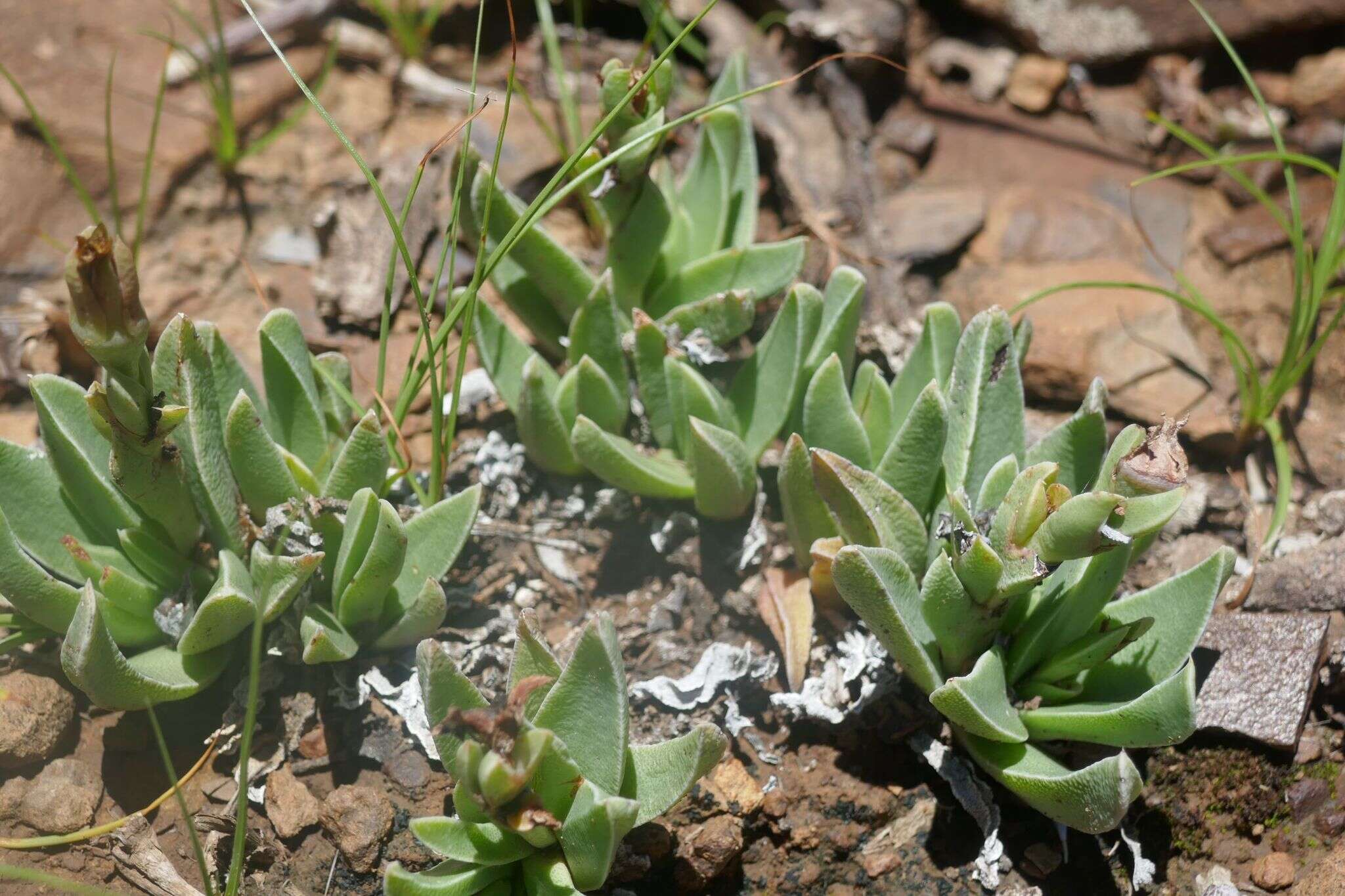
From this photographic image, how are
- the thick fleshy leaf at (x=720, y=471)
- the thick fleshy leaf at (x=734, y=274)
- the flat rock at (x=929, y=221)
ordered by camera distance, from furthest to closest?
the flat rock at (x=929, y=221) → the thick fleshy leaf at (x=734, y=274) → the thick fleshy leaf at (x=720, y=471)

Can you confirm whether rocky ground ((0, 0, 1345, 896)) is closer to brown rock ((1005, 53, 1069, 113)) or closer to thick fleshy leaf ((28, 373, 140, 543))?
brown rock ((1005, 53, 1069, 113))

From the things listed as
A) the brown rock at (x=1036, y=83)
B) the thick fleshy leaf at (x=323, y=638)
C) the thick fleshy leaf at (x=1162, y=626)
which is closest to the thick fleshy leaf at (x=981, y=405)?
the thick fleshy leaf at (x=1162, y=626)

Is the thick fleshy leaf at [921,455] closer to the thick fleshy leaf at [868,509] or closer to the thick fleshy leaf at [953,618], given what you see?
the thick fleshy leaf at [868,509]

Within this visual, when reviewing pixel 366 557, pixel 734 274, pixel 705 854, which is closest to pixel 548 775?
pixel 705 854

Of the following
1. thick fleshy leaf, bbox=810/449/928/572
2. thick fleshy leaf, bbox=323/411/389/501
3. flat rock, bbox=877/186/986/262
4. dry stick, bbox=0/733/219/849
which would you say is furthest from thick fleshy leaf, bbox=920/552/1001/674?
flat rock, bbox=877/186/986/262

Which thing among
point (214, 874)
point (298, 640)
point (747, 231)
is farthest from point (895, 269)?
point (214, 874)
